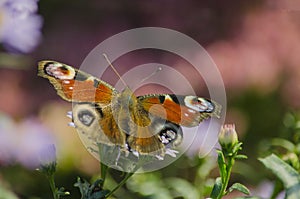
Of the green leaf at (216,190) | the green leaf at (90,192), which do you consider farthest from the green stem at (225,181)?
the green leaf at (90,192)

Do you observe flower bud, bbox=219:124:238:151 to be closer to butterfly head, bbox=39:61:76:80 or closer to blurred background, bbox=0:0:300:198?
butterfly head, bbox=39:61:76:80

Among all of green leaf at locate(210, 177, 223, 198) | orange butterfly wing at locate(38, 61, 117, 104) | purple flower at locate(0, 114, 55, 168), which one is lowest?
purple flower at locate(0, 114, 55, 168)

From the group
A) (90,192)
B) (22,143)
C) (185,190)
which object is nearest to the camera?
(90,192)

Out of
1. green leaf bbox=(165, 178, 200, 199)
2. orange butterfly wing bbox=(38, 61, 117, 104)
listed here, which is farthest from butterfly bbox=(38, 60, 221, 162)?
green leaf bbox=(165, 178, 200, 199)

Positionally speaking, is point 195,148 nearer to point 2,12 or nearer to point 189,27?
point 2,12

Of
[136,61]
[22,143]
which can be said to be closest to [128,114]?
[22,143]

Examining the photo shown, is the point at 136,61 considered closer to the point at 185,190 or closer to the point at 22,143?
the point at 22,143
